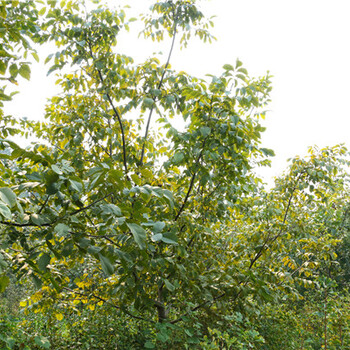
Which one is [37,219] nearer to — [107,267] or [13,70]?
[107,267]

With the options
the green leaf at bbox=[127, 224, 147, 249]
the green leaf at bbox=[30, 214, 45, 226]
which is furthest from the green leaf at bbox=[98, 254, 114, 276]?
the green leaf at bbox=[30, 214, 45, 226]

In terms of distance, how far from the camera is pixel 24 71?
5.44 feet

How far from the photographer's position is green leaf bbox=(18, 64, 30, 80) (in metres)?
1.65

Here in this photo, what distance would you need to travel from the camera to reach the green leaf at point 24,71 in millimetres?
1651

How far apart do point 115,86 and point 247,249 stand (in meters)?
2.29

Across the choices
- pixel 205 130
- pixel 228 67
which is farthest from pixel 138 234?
pixel 228 67

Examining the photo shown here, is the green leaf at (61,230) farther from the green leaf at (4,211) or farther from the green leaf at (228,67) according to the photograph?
the green leaf at (228,67)

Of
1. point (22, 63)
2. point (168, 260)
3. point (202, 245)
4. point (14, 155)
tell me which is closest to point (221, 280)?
point (202, 245)

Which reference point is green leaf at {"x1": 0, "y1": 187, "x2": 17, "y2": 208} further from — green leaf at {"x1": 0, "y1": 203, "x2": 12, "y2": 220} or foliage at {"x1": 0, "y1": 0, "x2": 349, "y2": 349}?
foliage at {"x1": 0, "y1": 0, "x2": 349, "y2": 349}

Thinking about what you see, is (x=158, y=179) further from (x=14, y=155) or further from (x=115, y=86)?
(x=14, y=155)

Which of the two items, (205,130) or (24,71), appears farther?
(205,130)

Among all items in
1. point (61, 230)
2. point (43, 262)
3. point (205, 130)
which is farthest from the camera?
point (205, 130)

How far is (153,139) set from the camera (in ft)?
13.0

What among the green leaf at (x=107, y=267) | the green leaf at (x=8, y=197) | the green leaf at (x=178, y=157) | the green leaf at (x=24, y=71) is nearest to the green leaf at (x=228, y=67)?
the green leaf at (x=178, y=157)
